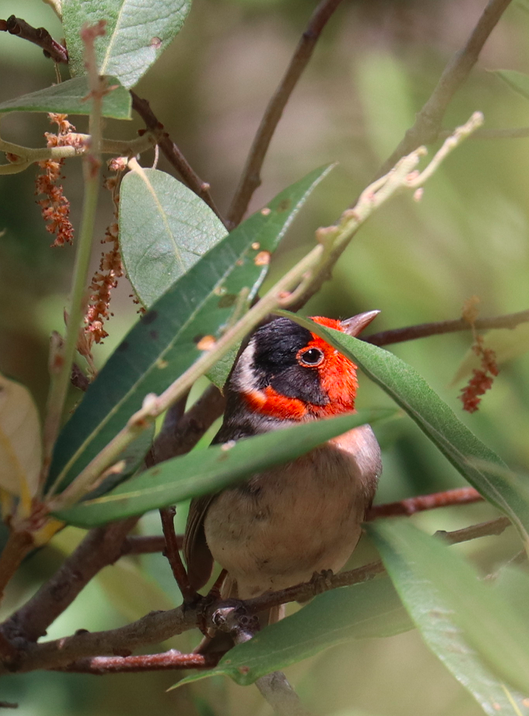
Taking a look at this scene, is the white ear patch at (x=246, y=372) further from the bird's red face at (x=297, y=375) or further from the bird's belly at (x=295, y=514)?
the bird's belly at (x=295, y=514)

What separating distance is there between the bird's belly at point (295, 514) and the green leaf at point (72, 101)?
2.75 ft

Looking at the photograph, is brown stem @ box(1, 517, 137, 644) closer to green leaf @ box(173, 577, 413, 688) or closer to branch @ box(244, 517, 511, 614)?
branch @ box(244, 517, 511, 614)

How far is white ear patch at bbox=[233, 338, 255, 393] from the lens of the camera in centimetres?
183

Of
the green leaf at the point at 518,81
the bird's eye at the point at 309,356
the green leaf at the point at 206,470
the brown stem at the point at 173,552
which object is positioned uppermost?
the bird's eye at the point at 309,356

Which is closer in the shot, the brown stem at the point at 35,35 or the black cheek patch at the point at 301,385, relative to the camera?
the brown stem at the point at 35,35

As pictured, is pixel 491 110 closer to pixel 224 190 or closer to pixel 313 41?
pixel 313 41

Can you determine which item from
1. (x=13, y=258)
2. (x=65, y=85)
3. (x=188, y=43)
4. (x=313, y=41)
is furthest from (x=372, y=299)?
(x=188, y=43)

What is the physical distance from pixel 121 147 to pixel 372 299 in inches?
29.7

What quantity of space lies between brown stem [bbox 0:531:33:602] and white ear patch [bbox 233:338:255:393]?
1.12 m

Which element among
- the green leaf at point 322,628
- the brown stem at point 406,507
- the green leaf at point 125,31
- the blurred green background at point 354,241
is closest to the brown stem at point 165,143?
the green leaf at point 125,31

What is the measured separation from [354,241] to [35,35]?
0.64 m

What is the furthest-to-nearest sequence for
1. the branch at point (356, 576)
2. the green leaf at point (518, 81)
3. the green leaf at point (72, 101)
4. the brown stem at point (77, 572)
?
the brown stem at point (77, 572), the green leaf at point (518, 81), the branch at point (356, 576), the green leaf at point (72, 101)

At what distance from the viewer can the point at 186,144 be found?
348 centimetres

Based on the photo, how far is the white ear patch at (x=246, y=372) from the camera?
1832mm
